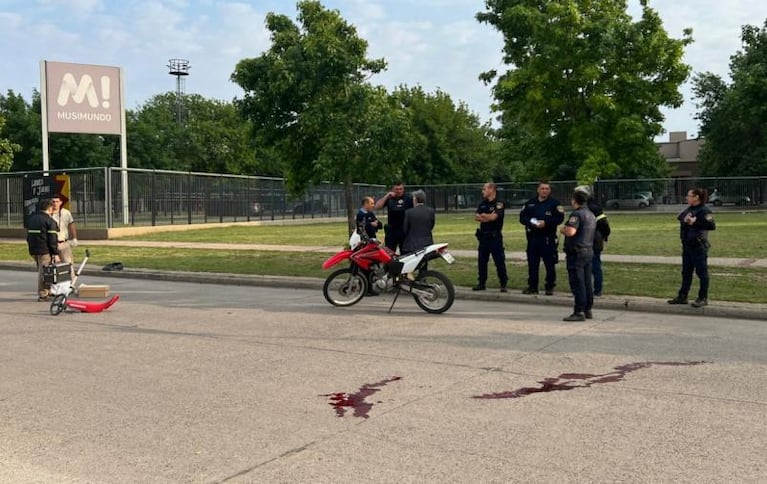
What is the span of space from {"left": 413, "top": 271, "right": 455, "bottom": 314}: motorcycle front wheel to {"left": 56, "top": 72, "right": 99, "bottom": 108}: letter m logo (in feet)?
80.0

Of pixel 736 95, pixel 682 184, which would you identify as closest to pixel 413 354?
pixel 736 95

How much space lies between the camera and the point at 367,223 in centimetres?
1195

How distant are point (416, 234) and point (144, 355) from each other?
4888 millimetres

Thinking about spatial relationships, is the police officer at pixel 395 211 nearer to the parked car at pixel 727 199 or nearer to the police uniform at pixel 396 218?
the police uniform at pixel 396 218

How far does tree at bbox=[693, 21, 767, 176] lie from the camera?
135 feet

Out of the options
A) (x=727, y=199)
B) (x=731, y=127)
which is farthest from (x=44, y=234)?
(x=731, y=127)

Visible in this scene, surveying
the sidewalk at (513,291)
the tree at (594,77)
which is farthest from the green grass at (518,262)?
the tree at (594,77)

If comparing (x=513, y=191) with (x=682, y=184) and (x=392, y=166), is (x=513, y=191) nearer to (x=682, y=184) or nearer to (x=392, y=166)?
(x=682, y=184)

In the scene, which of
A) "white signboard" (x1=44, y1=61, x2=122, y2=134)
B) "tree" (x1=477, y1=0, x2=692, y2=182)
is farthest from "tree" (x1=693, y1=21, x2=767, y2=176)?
"white signboard" (x1=44, y1=61, x2=122, y2=134)

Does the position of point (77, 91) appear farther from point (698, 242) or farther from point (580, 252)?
point (698, 242)

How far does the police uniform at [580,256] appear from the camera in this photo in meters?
9.40

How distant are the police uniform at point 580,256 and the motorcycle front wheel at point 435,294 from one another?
66.1 inches

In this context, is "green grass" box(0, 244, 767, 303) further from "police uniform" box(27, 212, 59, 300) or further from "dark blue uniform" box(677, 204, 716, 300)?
"police uniform" box(27, 212, 59, 300)

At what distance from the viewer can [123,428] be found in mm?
4977
